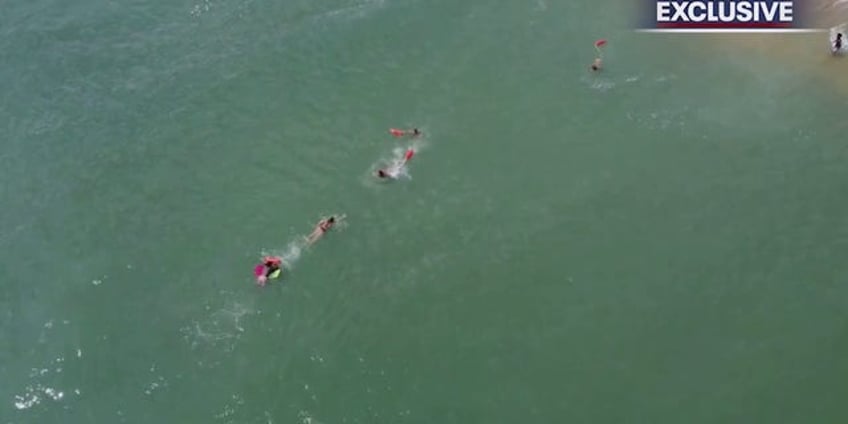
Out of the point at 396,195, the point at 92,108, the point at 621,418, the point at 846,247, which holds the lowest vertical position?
the point at 621,418

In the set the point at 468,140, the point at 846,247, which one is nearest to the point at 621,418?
the point at 846,247

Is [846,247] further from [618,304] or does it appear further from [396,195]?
[396,195]

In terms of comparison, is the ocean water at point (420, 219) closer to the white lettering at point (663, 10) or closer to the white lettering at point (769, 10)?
the white lettering at point (663, 10)

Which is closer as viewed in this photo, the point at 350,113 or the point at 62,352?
the point at 62,352

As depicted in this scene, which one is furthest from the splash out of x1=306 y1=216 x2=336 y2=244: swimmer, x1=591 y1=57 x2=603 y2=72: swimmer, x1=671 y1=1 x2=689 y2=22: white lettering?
x1=671 y1=1 x2=689 y2=22: white lettering

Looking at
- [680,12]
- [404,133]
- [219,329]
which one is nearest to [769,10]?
[680,12]

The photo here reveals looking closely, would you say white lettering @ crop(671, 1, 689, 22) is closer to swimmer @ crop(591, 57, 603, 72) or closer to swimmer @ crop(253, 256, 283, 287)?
swimmer @ crop(591, 57, 603, 72)

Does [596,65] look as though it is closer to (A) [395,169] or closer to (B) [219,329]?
(A) [395,169]
